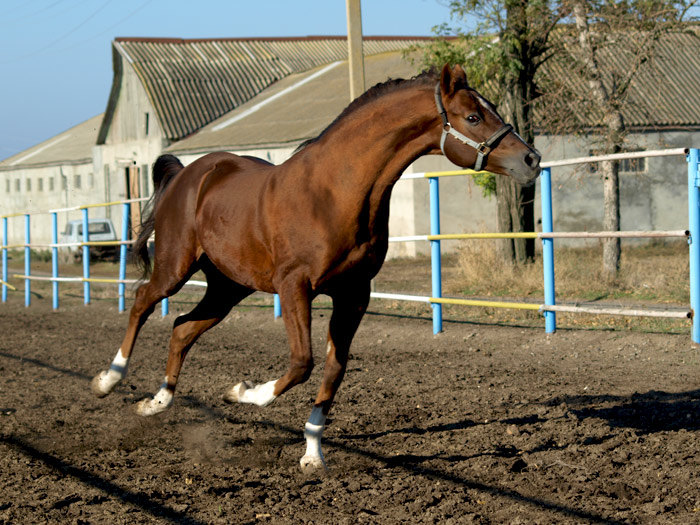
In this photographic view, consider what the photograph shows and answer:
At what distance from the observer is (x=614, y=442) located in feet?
16.0

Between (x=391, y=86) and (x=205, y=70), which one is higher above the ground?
(x=205, y=70)

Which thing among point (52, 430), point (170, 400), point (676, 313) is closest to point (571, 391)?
point (676, 313)

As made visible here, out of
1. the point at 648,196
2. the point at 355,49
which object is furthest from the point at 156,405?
the point at 648,196

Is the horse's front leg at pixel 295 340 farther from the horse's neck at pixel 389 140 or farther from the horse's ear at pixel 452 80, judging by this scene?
the horse's ear at pixel 452 80

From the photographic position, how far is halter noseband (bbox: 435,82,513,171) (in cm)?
433

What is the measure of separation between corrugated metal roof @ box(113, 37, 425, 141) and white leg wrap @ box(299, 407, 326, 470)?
27619 millimetres

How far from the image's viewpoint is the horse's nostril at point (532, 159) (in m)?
4.23

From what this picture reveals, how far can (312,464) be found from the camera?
4.56 meters

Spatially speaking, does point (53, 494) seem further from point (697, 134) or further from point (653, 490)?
point (697, 134)

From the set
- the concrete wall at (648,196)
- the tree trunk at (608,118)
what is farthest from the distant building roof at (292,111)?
the tree trunk at (608,118)

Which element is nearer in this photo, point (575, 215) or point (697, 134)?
point (575, 215)

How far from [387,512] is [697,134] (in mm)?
23297

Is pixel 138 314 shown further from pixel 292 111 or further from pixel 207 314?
pixel 292 111

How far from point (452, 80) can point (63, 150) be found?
40914 mm
